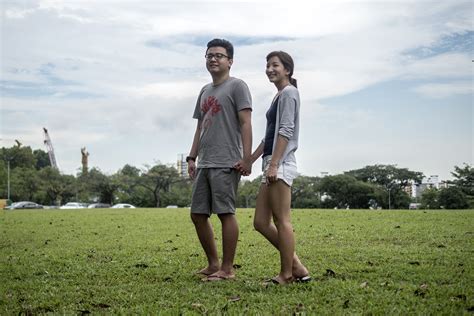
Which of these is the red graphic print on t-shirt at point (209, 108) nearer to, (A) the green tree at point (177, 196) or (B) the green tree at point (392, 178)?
(A) the green tree at point (177, 196)

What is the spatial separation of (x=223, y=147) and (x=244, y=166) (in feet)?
1.01

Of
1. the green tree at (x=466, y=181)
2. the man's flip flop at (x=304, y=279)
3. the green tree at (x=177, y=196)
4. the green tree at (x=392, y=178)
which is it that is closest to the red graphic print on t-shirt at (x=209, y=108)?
the man's flip flop at (x=304, y=279)

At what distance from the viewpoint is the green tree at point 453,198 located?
53.2 meters

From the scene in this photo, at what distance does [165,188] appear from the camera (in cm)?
7556

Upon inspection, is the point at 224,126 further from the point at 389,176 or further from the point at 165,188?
the point at 389,176

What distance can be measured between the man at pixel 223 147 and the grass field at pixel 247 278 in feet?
2.05

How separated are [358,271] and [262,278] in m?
1.11

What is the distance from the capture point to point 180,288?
560cm

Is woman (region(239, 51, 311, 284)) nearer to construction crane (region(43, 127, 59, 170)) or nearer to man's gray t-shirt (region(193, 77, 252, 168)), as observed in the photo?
man's gray t-shirt (region(193, 77, 252, 168))

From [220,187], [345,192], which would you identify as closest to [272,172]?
[220,187]

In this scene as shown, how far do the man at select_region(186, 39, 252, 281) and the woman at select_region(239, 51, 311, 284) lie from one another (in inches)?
14.4

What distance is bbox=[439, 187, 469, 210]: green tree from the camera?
5319cm

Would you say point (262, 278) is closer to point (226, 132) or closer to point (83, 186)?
point (226, 132)

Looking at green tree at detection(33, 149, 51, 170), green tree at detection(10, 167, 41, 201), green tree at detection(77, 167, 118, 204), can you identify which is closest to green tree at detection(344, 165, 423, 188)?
green tree at detection(77, 167, 118, 204)
